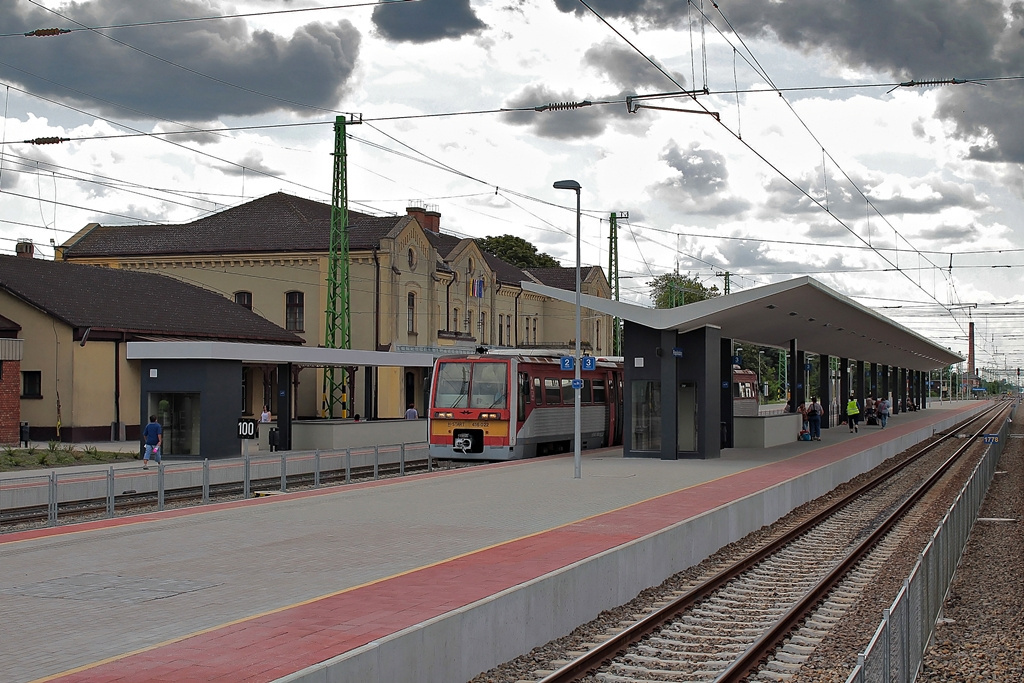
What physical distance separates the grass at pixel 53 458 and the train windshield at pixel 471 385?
8.22 meters

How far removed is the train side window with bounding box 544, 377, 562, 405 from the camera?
29.8 m

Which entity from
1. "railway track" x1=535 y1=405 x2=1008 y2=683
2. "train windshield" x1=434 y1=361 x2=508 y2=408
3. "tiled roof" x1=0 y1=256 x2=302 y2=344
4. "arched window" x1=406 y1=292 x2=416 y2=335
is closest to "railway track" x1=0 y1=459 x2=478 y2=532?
"train windshield" x1=434 y1=361 x2=508 y2=408

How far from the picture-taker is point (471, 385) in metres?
28.4

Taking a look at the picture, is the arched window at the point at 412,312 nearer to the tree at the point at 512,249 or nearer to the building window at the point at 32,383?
the building window at the point at 32,383

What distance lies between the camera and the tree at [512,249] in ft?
290

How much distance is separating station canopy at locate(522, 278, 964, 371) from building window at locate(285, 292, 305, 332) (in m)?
24.0

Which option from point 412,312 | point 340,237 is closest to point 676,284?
point 412,312

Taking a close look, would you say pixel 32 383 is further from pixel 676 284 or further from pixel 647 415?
pixel 676 284

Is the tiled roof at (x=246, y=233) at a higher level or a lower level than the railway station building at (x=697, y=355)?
higher

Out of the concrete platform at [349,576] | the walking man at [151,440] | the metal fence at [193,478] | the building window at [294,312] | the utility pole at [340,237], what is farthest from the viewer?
the building window at [294,312]

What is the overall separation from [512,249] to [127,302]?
50429mm

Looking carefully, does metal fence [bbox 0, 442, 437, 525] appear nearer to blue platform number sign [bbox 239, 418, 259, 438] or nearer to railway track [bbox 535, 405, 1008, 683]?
blue platform number sign [bbox 239, 418, 259, 438]

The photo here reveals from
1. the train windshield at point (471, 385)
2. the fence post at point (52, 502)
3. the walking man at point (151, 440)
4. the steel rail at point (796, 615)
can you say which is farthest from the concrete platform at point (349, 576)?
the train windshield at point (471, 385)

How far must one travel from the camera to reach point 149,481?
2233 cm
